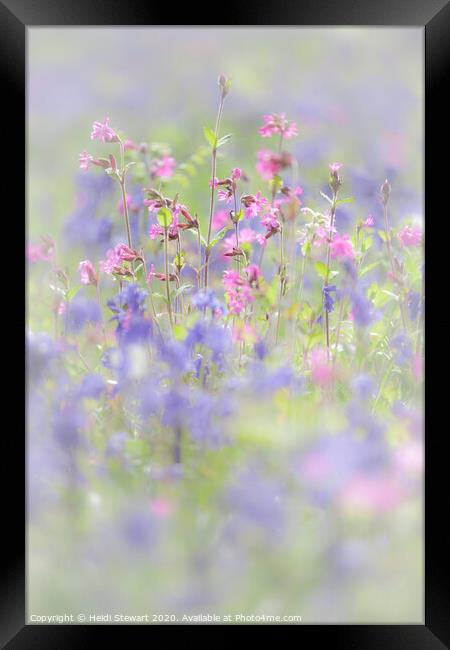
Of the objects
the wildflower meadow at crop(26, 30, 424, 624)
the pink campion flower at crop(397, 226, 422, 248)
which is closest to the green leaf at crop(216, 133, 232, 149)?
the wildflower meadow at crop(26, 30, 424, 624)

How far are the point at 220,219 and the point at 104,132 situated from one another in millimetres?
392

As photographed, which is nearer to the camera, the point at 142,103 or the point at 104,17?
the point at 104,17

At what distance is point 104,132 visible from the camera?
204 centimetres

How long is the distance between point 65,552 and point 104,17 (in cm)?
122

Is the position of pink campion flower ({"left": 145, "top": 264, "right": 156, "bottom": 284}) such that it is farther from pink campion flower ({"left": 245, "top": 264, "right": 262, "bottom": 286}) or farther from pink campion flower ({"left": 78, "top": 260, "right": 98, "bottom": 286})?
pink campion flower ({"left": 245, "top": 264, "right": 262, "bottom": 286})

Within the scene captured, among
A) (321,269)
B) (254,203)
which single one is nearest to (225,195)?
(254,203)

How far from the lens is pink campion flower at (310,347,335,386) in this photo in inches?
79.4

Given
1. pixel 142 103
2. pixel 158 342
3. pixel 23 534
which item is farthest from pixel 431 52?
pixel 23 534

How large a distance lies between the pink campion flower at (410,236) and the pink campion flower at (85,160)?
2.55 ft

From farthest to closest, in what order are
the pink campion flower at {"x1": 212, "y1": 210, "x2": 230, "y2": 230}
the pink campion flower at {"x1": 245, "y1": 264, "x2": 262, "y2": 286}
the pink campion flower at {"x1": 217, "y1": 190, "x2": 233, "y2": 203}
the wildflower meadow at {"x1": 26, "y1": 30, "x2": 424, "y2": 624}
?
the pink campion flower at {"x1": 212, "y1": 210, "x2": 230, "y2": 230}
the pink campion flower at {"x1": 217, "y1": 190, "x2": 233, "y2": 203}
the pink campion flower at {"x1": 245, "y1": 264, "x2": 262, "y2": 286}
the wildflower meadow at {"x1": 26, "y1": 30, "x2": 424, "y2": 624}

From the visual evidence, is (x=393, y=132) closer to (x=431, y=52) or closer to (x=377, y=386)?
(x=431, y=52)

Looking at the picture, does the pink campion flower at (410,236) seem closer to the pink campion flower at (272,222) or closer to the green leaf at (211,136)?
the pink campion flower at (272,222)

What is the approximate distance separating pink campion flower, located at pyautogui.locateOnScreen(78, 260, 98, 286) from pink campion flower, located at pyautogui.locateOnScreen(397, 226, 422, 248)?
0.76m

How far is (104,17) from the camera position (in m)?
1.93
